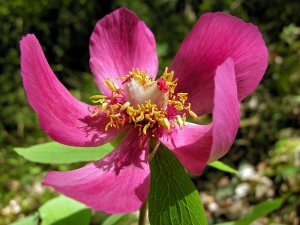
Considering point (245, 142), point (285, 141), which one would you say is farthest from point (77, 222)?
point (245, 142)

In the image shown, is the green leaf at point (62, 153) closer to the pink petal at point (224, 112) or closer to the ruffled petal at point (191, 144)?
the ruffled petal at point (191, 144)

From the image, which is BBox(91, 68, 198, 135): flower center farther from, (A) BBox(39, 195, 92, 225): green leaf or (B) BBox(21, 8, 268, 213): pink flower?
(A) BBox(39, 195, 92, 225): green leaf

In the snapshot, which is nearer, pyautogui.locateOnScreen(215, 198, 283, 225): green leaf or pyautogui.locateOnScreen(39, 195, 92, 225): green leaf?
pyautogui.locateOnScreen(215, 198, 283, 225): green leaf

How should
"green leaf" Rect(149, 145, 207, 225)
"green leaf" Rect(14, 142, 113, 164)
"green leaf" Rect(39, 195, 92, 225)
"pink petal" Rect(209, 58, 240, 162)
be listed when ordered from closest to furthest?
"pink petal" Rect(209, 58, 240, 162) < "green leaf" Rect(149, 145, 207, 225) < "green leaf" Rect(14, 142, 113, 164) < "green leaf" Rect(39, 195, 92, 225)

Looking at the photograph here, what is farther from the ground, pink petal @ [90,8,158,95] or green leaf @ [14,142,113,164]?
pink petal @ [90,8,158,95]

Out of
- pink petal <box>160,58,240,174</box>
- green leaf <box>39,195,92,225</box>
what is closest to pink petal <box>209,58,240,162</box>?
pink petal <box>160,58,240,174</box>

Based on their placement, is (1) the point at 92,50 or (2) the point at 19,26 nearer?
(1) the point at 92,50

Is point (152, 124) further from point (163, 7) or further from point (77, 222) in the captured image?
point (163, 7)

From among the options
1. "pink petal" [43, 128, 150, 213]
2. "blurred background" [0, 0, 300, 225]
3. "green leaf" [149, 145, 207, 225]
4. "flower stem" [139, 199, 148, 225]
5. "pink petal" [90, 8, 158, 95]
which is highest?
"pink petal" [90, 8, 158, 95]
